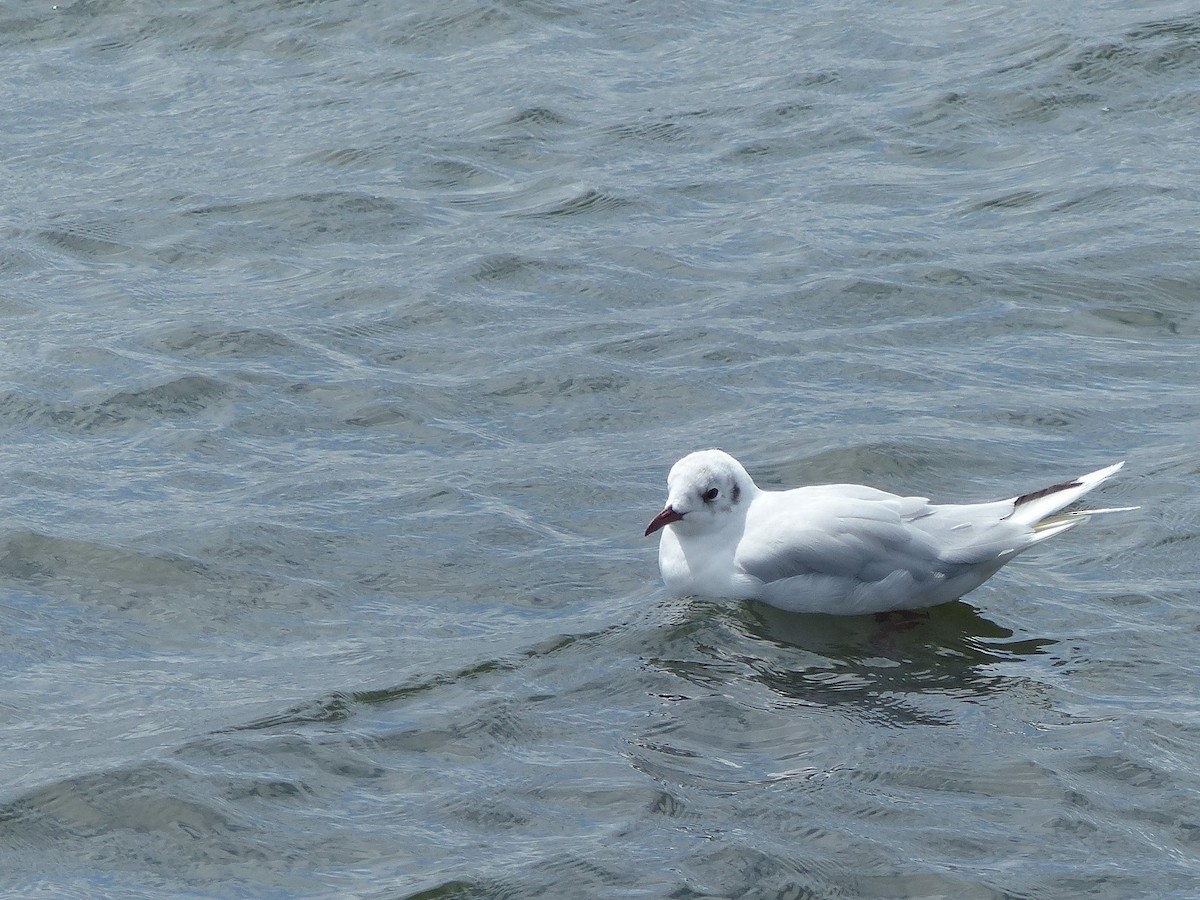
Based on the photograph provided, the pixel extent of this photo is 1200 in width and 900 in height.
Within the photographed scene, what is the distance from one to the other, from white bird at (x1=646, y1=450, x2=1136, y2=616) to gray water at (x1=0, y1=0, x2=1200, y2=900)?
0.52ft

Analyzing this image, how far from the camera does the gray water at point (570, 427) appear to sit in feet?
20.3

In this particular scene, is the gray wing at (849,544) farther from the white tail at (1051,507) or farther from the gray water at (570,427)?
the white tail at (1051,507)

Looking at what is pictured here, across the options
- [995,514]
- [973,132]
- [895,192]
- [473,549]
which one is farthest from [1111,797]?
[973,132]

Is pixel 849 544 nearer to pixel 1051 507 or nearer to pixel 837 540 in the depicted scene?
pixel 837 540

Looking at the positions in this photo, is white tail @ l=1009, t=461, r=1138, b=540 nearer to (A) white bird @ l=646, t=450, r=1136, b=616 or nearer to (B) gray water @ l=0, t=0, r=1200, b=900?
→ (A) white bird @ l=646, t=450, r=1136, b=616

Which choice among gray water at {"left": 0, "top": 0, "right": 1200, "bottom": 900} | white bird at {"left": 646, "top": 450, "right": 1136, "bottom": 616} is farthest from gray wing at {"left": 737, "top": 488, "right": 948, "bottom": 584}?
gray water at {"left": 0, "top": 0, "right": 1200, "bottom": 900}

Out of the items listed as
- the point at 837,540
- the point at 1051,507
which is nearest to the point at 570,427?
the point at 837,540

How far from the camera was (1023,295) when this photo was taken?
1030 cm

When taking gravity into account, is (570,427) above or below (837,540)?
above

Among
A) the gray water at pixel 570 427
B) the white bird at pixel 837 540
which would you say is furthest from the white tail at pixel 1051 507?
the gray water at pixel 570 427

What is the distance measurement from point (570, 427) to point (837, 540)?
2076 mm

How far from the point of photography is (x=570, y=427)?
9156 mm

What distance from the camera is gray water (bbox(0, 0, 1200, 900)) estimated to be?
6184 mm

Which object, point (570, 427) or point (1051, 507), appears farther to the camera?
point (570, 427)
